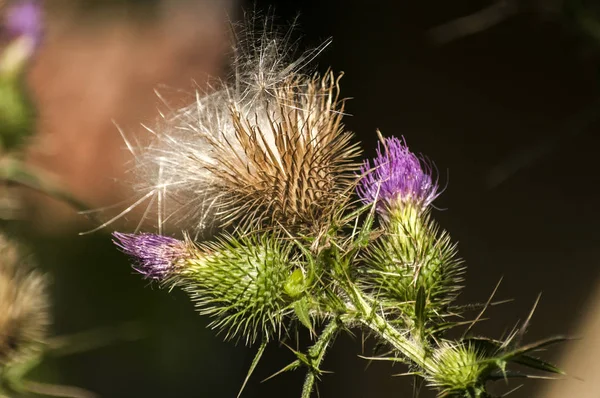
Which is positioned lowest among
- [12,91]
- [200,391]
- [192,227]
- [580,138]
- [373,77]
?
[200,391]

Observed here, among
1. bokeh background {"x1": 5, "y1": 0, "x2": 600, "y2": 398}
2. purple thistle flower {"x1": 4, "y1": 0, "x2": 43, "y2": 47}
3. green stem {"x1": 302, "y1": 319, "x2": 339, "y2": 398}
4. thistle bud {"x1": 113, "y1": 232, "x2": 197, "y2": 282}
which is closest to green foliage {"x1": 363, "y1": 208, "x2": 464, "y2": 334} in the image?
green stem {"x1": 302, "y1": 319, "x2": 339, "y2": 398}

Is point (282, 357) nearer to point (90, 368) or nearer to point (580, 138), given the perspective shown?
point (90, 368)

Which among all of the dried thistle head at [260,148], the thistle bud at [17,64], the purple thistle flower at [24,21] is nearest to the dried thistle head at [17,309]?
the thistle bud at [17,64]

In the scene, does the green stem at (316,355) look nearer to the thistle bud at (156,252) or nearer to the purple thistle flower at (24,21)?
the thistle bud at (156,252)

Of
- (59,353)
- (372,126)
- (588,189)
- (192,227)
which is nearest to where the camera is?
(192,227)

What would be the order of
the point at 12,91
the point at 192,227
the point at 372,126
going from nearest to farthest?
1. the point at 192,227
2. the point at 12,91
3. the point at 372,126

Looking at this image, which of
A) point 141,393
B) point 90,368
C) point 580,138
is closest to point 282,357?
point 141,393

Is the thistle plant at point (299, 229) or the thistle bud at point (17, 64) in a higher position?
the thistle bud at point (17, 64)

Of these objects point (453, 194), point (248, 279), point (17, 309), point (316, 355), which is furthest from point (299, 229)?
point (453, 194)
